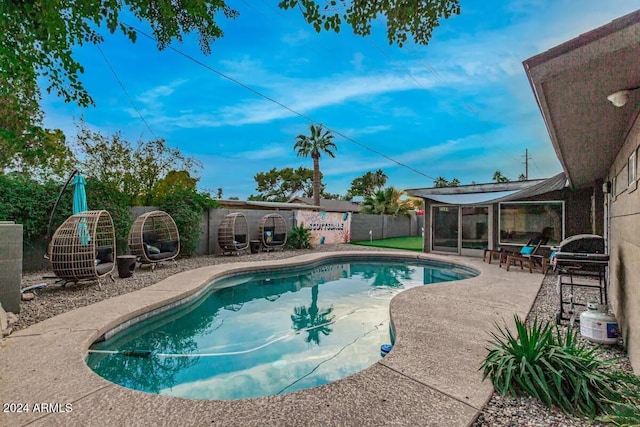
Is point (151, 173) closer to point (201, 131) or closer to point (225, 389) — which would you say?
point (201, 131)

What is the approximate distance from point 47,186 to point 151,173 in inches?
162

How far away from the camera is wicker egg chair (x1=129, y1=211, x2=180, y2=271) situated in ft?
29.1

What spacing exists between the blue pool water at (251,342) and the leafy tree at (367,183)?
1366 inches

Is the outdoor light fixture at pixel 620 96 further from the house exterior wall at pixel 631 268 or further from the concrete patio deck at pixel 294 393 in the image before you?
the concrete patio deck at pixel 294 393

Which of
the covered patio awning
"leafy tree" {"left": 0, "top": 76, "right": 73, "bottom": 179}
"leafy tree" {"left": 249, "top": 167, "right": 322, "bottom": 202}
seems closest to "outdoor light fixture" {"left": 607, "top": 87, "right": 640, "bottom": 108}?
"leafy tree" {"left": 0, "top": 76, "right": 73, "bottom": 179}

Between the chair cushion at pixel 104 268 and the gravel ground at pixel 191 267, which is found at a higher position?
the chair cushion at pixel 104 268

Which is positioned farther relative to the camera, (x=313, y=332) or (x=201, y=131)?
(x=201, y=131)

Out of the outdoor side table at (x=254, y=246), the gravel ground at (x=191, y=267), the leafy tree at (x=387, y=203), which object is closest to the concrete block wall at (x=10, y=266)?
the gravel ground at (x=191, y=267)

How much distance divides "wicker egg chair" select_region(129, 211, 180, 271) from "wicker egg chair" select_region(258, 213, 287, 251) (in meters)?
3.62

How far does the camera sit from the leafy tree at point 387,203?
22172 millimetres

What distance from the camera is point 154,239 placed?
10156 mm

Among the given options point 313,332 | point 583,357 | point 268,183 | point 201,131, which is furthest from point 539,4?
point 268,183

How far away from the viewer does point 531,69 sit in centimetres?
207

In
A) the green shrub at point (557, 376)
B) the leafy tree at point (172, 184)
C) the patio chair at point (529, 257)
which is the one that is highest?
the leafy tree at point (172, 184)
